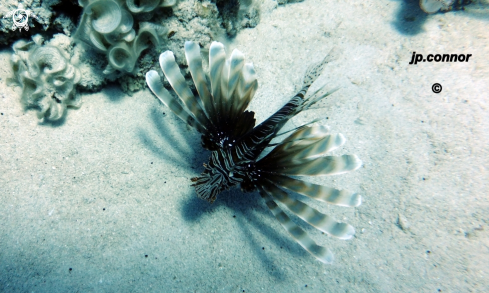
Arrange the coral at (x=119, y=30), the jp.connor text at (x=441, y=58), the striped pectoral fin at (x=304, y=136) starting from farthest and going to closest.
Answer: the jp.connor text at (x=441, y=58) → the coral at (x=119, y=30) → the striped pectoral fin at (x=304, y=136)

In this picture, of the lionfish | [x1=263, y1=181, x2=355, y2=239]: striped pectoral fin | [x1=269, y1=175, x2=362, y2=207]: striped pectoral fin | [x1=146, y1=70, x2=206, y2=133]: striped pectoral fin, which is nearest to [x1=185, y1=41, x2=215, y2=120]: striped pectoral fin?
the lionfish

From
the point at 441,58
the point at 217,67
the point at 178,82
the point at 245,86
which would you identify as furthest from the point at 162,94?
the point at 441,58

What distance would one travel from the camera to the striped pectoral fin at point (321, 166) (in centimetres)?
258

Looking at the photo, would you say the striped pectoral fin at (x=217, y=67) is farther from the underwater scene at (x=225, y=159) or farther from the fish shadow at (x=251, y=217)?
the fish shadow at (x=251, y=217)

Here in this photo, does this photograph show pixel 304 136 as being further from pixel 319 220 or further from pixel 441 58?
pixel 441 58

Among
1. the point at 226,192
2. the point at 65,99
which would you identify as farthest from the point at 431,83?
the point at 65,99

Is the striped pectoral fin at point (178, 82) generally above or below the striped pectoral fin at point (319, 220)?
above

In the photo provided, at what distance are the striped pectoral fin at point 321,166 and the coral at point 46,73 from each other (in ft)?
9.64

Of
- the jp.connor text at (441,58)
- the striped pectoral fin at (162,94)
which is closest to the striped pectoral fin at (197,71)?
the striped pectoral fin at (162,94)

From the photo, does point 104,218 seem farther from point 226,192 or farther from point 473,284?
point 473,284

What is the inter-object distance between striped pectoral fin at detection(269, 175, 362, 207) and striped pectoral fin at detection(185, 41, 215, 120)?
46.9 inches

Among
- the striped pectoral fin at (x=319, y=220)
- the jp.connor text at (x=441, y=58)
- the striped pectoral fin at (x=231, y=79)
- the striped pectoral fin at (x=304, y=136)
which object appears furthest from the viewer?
the jp.connor text at (x=441, y=58)

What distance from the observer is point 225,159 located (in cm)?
282

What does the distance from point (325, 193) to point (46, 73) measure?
11.8 feet
